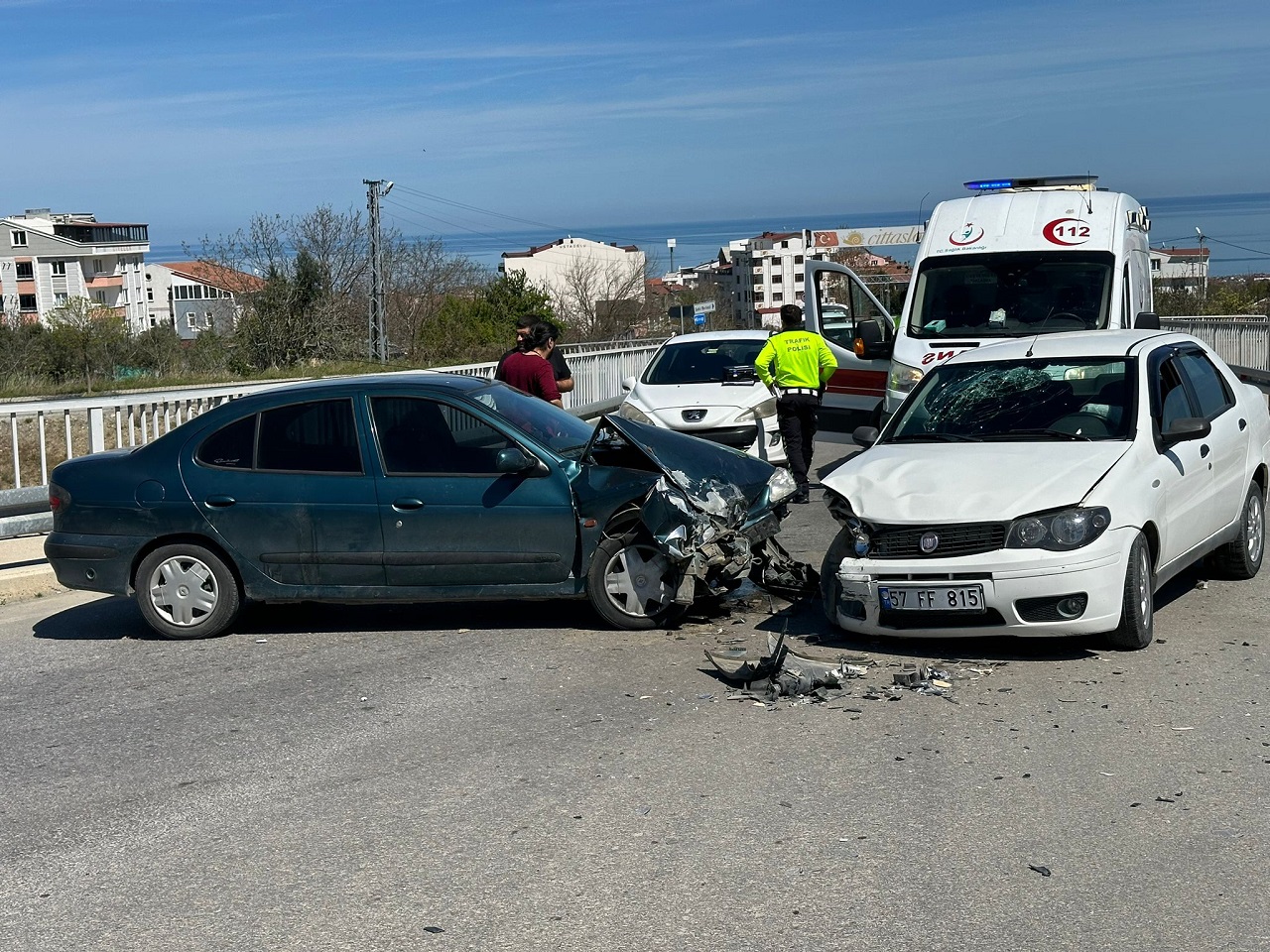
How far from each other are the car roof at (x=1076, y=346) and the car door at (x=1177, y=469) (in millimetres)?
178

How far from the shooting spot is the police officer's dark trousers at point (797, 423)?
44.8 feet

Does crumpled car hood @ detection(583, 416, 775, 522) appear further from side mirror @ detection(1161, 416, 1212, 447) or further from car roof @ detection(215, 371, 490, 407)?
side mirror @ detection(1161, 416, 1212, 447)

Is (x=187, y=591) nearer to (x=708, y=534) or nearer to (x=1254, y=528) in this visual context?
(x=708, y=534)

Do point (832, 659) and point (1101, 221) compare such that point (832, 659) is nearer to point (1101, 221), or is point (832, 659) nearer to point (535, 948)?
point (535, 948)

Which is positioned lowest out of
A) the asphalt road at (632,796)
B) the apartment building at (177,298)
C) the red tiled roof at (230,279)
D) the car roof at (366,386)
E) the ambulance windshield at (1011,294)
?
the asphalt road at (632,796)

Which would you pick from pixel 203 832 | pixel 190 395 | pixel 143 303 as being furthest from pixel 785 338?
pixel 143 303

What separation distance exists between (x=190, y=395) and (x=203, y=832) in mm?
7815

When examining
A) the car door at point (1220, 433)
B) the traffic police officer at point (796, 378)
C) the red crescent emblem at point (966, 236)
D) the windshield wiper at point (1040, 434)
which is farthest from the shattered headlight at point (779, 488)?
the red crescent emblem at point (966, 236)

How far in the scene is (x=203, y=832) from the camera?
5.23 meters

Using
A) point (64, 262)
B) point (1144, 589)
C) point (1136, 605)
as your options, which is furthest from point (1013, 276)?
point (64, 262)

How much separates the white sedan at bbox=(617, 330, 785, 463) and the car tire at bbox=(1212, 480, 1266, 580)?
657 centimetres

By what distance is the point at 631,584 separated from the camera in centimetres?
816

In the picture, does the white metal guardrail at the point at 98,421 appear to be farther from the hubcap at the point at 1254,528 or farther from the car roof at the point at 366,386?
the hubcap at the point at 1254,528

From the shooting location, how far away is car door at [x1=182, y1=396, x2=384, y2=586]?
831 centimetres
